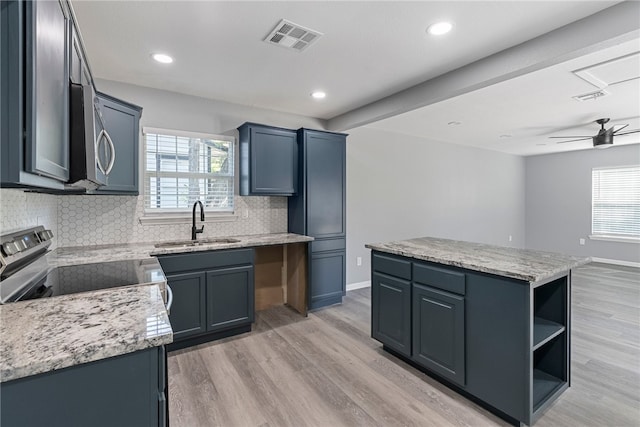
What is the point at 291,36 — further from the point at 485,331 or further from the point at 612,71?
the point at 612,71

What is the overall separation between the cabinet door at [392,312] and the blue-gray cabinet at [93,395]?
1.89m

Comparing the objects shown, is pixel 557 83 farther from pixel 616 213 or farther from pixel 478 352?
pixel 616 213

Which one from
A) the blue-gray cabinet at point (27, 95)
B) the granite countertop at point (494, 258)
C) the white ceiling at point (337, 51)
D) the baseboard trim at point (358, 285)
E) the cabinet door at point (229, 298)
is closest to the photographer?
the blue-gray cabinet at point (27, 95)

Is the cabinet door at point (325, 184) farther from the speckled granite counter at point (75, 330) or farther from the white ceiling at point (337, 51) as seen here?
the speckled granite counter at point (75, 330)

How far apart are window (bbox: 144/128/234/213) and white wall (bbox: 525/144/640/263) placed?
7.59 meters

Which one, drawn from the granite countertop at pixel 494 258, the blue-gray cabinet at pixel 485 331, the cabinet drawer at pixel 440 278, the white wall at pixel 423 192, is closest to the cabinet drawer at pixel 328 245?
the white wall at pixel 423 192

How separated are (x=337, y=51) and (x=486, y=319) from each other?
2.21 meters

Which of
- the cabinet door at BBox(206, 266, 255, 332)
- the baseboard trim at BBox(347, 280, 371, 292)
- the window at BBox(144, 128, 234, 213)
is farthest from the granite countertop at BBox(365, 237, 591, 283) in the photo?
the baseboard trim at BBox(347, 280, 371, 292)

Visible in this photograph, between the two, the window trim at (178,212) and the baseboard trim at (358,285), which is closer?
the window trim at (178,212)

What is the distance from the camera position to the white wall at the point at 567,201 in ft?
20.9

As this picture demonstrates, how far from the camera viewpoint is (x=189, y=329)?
9.09 feet

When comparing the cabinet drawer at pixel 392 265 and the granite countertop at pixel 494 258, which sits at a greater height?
the granite countertop at pixel 494 258

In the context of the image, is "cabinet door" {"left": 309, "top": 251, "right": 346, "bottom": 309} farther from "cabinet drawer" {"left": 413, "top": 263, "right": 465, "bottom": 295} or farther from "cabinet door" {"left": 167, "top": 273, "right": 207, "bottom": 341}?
"cabinet drawer" {"left": 413, "top": 263, "right": 465, "bottom": 295}

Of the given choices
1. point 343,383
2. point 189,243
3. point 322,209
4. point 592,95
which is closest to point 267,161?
point 322,209
